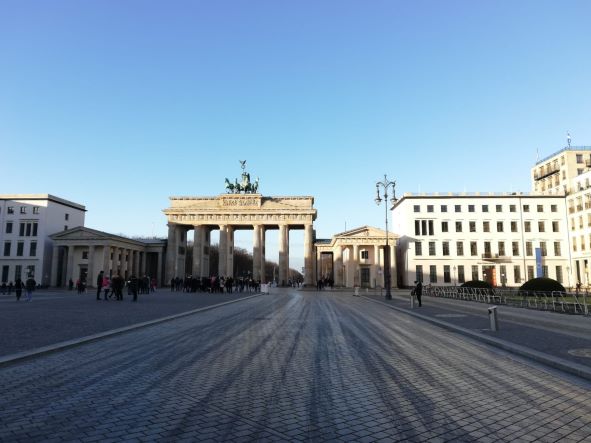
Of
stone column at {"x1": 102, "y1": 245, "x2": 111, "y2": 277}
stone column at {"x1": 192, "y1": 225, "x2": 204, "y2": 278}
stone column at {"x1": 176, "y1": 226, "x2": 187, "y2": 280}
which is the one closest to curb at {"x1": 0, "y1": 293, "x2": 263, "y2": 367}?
stone column at {"x1": 102, "y1": 245, "x2": 111, "y2": 277}

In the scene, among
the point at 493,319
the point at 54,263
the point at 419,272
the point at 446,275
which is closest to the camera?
the point at 493,319

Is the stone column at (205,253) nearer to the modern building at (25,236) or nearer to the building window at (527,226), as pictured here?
the modern building at (25,236)

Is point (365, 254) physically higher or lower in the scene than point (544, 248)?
lower

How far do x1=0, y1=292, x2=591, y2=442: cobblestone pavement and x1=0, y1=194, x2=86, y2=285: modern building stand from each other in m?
71.6

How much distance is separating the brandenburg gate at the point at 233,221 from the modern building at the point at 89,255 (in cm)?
778

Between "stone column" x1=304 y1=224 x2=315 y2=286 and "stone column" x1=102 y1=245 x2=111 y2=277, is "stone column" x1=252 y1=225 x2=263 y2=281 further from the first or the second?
"stone column" x1=102 y1=245 x2=111 y2=277

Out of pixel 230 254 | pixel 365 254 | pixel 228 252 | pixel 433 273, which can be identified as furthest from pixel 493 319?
pixel 230 254

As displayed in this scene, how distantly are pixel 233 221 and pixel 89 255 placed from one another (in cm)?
2485

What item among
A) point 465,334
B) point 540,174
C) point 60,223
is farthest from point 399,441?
point 540,174

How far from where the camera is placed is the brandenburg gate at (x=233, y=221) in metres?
76.2

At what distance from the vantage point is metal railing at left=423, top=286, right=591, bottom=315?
20.9 m

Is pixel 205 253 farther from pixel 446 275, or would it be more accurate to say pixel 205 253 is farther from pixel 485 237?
pixel 485 237

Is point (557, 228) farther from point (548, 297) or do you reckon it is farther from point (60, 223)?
point (60, 223)

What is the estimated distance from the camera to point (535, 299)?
23.8 metres
